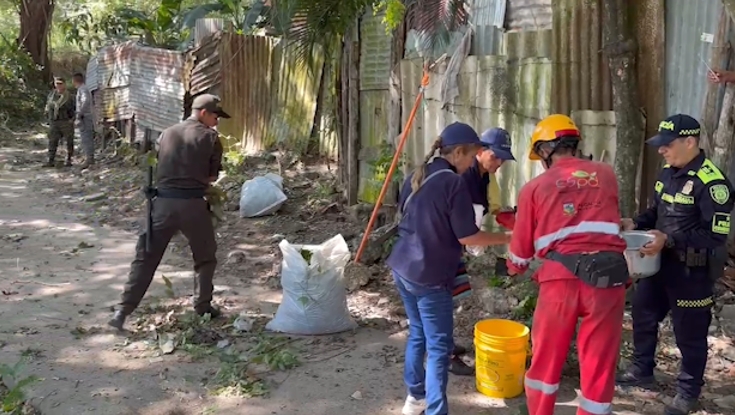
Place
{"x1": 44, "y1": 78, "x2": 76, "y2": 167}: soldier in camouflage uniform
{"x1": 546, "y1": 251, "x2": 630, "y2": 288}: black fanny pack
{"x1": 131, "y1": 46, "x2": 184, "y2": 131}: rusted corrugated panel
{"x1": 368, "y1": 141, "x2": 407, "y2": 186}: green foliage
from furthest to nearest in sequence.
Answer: {"x1": 44, "y1": 78, "x2": 76, "y2": 167}: soldier in camouflage uniform < {"x1": 131, "y1": 46, "x2": 184, "y2": 131}: rusted corrugated panel < {"x1": 368, "y1": 141, "x2": 407, "y2": 186}: green foliage < {"x1": 546, "y1": 251, "x2": 630, "y2": 288}: black fanny pack

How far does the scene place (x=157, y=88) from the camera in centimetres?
1388

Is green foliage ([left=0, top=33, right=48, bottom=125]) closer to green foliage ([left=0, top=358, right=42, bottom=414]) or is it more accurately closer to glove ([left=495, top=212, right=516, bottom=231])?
green foliage ([left=0, top=358, right=42, bottom=414])

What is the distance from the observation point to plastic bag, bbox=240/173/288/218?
910 centimetres

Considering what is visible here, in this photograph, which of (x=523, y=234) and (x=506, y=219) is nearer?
(x=523, y=234)

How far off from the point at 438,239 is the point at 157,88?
11204mm

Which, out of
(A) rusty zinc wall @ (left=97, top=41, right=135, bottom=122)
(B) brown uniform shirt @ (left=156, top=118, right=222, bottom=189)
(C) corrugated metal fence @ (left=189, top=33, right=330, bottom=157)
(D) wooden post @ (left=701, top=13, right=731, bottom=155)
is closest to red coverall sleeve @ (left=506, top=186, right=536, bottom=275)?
(D) wooden post @ (left=701, top=13, right=731, bottom=155)

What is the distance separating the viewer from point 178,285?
23.0 feet

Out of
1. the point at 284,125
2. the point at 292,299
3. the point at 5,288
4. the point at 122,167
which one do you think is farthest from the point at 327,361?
the point at 122,167

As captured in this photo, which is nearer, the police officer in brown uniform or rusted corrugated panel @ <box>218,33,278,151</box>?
the police officer in brown uniform

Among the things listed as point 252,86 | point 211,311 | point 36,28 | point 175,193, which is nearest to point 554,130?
point 175,193

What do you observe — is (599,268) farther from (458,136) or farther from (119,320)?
(119,320)

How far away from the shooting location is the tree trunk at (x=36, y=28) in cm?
2269

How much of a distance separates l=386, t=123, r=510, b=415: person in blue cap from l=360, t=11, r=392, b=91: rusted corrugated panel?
4.79 m

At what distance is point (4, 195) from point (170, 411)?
8.76 metres
